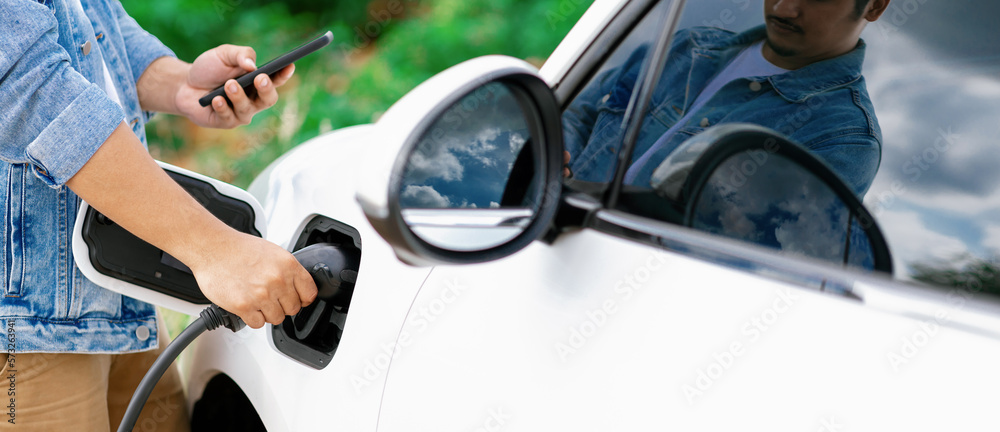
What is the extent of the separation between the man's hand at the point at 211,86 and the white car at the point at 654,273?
66cm

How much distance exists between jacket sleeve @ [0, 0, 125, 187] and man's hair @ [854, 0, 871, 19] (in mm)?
1216

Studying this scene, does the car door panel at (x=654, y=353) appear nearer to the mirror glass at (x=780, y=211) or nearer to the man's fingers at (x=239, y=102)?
the mirror glass at (x=780, y=211)

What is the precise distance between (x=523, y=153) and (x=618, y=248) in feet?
0.71

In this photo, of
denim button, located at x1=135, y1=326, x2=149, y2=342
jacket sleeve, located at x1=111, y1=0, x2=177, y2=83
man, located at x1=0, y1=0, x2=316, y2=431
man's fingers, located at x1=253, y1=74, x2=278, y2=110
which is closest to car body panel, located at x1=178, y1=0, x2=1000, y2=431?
man, located at x1=0, y1=0, x2=316, y2=431

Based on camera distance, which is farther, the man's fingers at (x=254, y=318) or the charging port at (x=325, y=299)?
the charging port at (x=325, y=299)

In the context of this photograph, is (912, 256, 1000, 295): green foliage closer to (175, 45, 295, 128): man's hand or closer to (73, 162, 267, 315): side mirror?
(73, 162, 267, 315): side mirror

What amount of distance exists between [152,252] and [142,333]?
0.21 meters

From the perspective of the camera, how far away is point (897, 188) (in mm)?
971

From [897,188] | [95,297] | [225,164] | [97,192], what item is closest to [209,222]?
[97,192]

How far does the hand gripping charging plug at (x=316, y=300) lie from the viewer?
147cm

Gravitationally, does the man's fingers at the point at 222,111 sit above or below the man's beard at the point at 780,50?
below

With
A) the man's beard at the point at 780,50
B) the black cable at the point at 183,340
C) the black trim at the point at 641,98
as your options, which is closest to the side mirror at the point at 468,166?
the black trim at the point at 641,98

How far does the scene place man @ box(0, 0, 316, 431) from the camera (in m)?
1.29

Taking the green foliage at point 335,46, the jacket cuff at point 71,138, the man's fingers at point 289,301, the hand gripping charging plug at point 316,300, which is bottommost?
the green foliage at point 335,46
